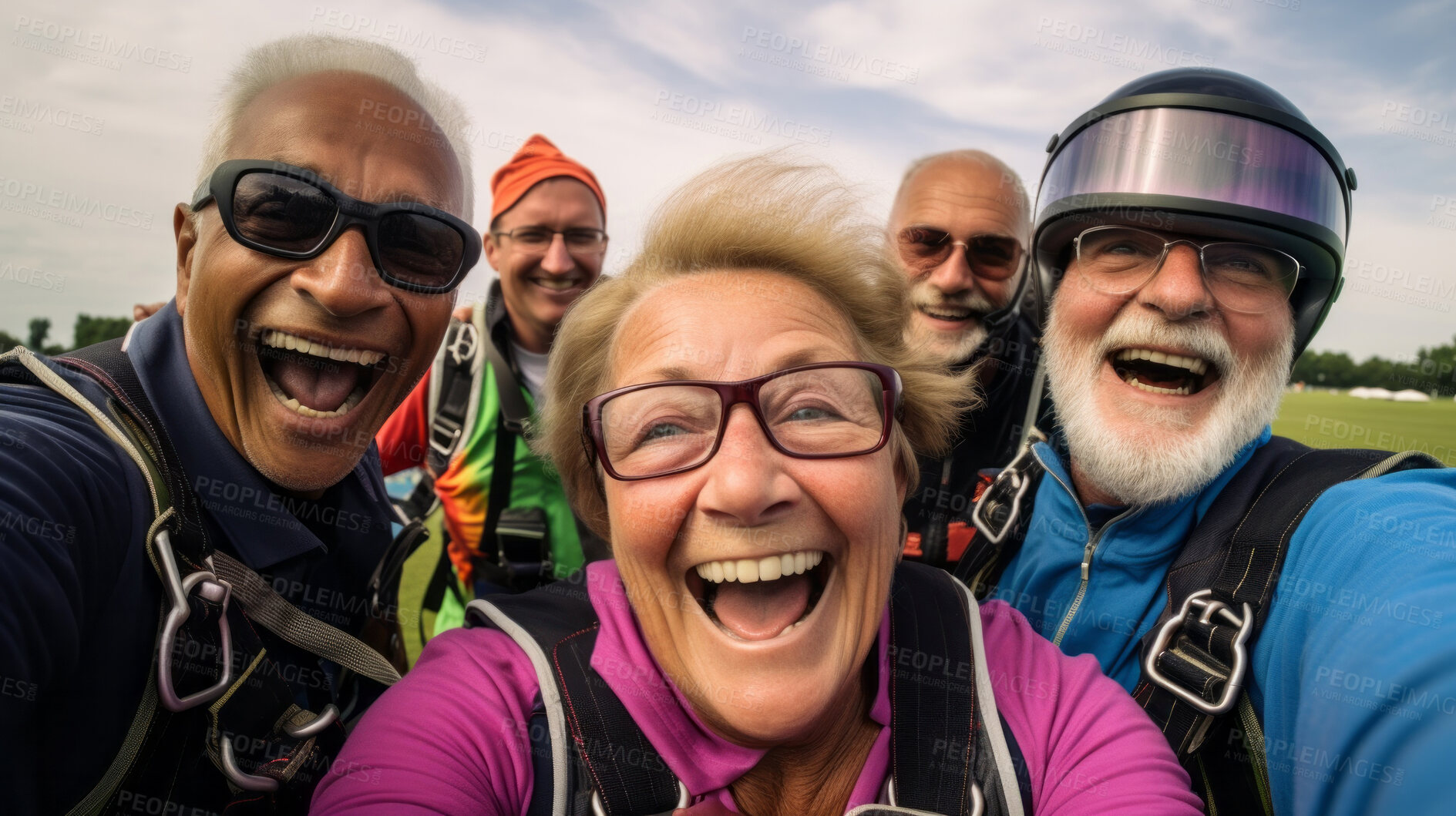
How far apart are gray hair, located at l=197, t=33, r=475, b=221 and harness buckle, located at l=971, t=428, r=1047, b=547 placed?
Answer: 7.06 feet

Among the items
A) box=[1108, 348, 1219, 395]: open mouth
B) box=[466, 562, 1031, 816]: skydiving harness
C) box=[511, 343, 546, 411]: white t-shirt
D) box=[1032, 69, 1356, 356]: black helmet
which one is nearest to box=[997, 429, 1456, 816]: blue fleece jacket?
box=[1108, 348, 1219, 395]: open mouth

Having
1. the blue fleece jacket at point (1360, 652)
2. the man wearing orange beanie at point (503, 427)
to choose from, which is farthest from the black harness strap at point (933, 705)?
the man wearing orange beanie at point (503, 427)

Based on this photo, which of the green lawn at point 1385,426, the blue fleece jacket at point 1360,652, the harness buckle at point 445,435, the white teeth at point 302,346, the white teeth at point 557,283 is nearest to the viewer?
the blue fleece jacket at point 1360,652

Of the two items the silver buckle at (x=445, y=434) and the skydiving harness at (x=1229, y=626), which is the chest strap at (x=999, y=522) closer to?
the skydiving harness at (x=1229, y=626)

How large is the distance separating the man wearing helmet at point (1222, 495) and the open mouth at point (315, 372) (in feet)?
7.36

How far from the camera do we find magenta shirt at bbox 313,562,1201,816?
1.57 meters

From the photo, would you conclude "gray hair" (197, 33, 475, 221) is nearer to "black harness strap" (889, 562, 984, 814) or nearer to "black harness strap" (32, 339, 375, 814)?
"black harness strap" (32, 339, 375, 814)

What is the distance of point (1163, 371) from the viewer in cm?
292

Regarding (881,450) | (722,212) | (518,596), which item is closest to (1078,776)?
(881,450)

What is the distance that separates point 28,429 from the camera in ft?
4.82

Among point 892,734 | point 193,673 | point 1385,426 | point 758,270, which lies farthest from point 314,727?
point 1385,426

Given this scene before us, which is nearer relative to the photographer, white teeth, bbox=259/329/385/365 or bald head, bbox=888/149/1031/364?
white teeth, bbox=259/329/385/365

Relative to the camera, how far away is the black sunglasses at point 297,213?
80.7 inches

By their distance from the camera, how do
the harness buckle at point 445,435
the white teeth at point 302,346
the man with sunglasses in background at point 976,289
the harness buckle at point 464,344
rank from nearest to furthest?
the white teeth at point 302,346 → the man with sunglasses in background at point 976,289 → the harness buckle at point 445,435 → the harness buckle at point 464,344
